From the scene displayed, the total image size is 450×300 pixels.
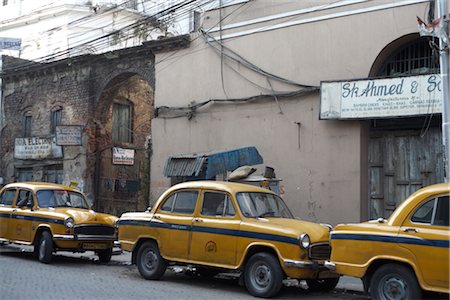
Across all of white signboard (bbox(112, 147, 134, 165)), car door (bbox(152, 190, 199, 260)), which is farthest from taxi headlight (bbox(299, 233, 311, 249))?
white signboard (bbox(112, 147, 134, 165))

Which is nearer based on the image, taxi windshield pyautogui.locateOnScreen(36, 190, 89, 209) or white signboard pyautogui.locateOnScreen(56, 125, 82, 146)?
taxi windshield pyautogui.locateOnScreen(36, 190, 89, 209)

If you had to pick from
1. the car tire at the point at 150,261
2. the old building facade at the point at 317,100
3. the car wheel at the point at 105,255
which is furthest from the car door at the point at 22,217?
the old building facade at the point at 317,100

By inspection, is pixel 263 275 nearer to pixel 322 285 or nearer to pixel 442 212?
pixel 322 285

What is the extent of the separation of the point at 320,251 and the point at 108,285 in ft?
12.3

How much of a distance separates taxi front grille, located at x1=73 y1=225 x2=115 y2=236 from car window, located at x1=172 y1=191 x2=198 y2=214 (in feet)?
9.78

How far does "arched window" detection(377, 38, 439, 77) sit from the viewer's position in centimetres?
1384

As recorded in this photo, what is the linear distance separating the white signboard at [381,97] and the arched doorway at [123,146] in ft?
27.7

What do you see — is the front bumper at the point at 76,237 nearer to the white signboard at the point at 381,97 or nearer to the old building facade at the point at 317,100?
the old building facade at the point at 317,100

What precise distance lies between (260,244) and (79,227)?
508 cm

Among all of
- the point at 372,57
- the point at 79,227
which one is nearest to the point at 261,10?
the point at 372,57

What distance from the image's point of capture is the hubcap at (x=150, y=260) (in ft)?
35.2

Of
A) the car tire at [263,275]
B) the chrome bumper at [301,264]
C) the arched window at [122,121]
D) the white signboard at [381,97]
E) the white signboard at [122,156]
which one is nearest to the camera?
the chrome bumper at [301,264]

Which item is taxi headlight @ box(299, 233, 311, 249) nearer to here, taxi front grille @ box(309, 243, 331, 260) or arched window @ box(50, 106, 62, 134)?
taxi front grille @ box(309, 243, 331, 260)

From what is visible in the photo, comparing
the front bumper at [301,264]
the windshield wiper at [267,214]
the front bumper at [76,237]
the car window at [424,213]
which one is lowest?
the front bumper at [301,264]
